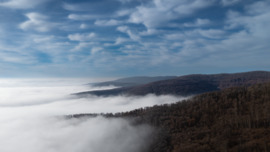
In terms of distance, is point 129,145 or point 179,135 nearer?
point 179,135

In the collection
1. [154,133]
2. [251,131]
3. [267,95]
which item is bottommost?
[154,133]

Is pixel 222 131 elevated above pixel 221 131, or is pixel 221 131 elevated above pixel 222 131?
pixel 222 131

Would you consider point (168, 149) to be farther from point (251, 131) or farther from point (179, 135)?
point (251, 131)

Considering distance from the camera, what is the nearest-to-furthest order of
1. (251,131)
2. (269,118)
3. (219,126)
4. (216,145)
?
(216,145) < (251,131) < (269,118) < (219,126)

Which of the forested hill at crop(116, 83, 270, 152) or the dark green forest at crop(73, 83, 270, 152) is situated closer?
the dark green forest at crop(73, 83, 270, 152)

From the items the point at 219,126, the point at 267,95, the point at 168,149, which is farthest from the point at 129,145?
the point at 267,95

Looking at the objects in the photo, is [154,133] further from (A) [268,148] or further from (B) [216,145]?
(A) [268,148]

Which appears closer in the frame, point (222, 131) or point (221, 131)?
point (222, 131)

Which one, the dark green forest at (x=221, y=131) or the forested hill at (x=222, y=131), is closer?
the dark green forest at (x=221, y=131)

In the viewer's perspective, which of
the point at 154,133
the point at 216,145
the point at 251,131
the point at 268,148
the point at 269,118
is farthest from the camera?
the point at 154,133

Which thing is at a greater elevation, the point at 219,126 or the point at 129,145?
the point at 219,126
